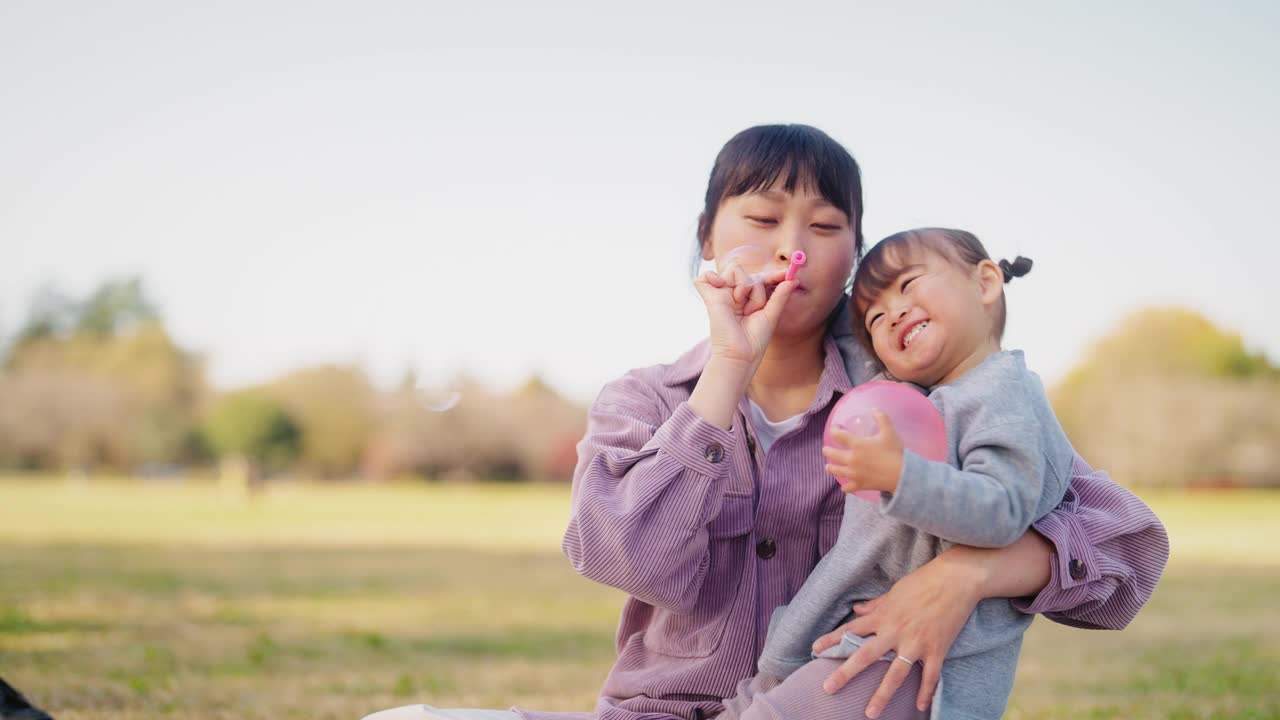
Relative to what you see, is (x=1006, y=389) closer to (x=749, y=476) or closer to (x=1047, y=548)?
(x=1047, y=548)

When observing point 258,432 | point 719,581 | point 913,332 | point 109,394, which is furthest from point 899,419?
point 109,394

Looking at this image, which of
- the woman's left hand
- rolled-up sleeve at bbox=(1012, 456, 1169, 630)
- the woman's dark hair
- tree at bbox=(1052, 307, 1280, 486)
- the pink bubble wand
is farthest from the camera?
tree at bbox=(1052, 307, 1280, 486)

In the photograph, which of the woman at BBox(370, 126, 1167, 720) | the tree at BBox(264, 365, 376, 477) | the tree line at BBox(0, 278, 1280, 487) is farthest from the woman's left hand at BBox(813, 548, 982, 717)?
the tree at BBox(264, 365, 376, 477)

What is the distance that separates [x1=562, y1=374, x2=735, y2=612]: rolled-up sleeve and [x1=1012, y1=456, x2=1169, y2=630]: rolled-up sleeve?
690mm

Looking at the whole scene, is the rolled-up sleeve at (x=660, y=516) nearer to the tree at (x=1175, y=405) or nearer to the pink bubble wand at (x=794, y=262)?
the pink bubble wand at (x=794, y=262)

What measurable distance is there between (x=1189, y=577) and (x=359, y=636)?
1166 cm

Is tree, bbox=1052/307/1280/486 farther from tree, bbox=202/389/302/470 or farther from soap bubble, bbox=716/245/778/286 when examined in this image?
soap bubble, bbox=716/245/778/286

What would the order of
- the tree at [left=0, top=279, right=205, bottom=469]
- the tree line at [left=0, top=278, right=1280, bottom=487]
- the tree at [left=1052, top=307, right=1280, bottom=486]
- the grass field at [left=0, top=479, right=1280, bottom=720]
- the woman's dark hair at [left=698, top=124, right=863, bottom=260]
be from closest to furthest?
the woman's dark hair at [left=698, top=124, right=863, bottom=260] → the grass field at [left=0, top=479, right=1280, bottom=720] → the tree at [left=1052, top=307, right=1280, bottom=486] → the tree line at [left=0, top=278, right=1280, bottom=487] → the tree at [left=0, top=279, right=205, bottom=469]

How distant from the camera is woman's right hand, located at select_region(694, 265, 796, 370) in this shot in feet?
8.15

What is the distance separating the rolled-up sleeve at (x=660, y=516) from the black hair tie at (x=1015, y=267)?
756 mm

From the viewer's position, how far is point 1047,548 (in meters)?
2.37

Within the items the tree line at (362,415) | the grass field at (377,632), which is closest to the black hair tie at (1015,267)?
the grass field at (377,632)

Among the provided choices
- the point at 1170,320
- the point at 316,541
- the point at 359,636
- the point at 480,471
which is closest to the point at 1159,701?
the point at 359,636

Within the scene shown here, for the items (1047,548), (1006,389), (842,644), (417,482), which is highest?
(1006,389)
